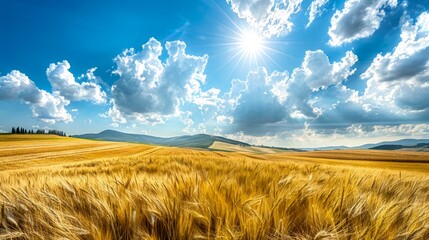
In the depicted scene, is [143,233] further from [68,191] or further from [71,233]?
[68,191]

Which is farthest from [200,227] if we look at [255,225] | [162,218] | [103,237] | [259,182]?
[259,182]

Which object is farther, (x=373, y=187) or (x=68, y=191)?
(x=373, y=187)

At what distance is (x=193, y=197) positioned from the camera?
150 cm

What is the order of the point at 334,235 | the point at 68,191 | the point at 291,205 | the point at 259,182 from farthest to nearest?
the point at 259,182 < the point at 68,191 < the point at 291,205 < the point at 334,235

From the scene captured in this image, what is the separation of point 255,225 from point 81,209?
47.2 inches

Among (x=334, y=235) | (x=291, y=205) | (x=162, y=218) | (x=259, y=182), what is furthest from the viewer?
(x=259, y=182)

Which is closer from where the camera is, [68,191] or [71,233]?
[71,233]

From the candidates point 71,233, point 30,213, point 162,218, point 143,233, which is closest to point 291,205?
point 162,218

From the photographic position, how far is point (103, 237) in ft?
3.43

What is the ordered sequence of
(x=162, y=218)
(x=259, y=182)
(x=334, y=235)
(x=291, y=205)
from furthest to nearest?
1. (x=259, y=182)
2. (x=291, y=205)
3. (x=162, y=218)
4. (x=334, y=235)

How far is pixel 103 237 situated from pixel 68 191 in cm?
95

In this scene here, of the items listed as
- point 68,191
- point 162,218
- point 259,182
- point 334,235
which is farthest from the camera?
point 259,182

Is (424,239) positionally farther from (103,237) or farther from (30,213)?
(30,213)

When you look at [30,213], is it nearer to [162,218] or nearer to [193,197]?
[162,218]
